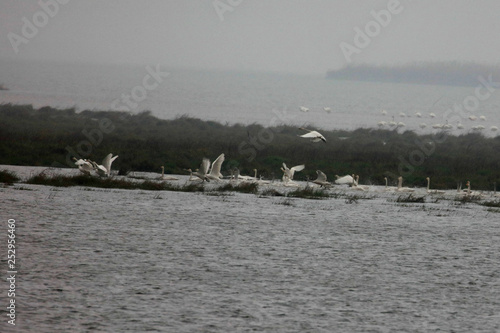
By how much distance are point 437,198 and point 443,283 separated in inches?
500

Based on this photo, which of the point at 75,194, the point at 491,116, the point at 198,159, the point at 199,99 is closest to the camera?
the point at 75,194

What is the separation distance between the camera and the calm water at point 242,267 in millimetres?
9602

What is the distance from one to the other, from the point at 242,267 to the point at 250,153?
74.3 feet

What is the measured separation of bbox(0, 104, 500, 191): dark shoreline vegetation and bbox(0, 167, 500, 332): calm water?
9902mm

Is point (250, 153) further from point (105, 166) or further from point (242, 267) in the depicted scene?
point (242, 267)

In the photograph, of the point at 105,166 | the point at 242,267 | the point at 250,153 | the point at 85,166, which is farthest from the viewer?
the point at 250,153

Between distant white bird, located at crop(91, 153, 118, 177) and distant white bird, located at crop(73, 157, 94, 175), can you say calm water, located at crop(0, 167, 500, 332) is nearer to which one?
distant white bird, located at crop(73, 157, 94, 175)

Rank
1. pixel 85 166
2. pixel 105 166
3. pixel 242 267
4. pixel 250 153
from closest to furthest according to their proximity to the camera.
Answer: pixel 242 267 < pixel 85 166 < pixel 105 166 < pixel 250 153

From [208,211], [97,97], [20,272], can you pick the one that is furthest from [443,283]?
[97,97]

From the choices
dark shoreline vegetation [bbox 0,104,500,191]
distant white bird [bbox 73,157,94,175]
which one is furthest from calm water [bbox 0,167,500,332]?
dark shoreline vegetation [bbox 0,104,500,191]

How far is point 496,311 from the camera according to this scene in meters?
10.5

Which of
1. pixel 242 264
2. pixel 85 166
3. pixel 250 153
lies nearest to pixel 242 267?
pixel 242 264

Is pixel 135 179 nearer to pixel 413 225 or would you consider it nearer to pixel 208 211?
pixel 208 211

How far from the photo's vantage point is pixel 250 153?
35.2m
